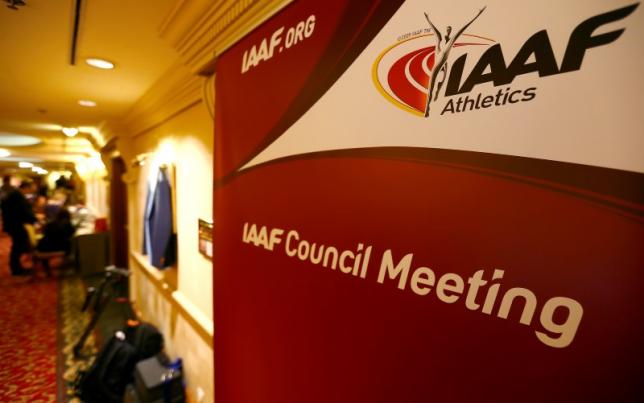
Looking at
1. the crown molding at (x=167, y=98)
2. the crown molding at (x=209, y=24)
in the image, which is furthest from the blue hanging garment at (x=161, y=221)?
the crown molding at (x=209, y=24)

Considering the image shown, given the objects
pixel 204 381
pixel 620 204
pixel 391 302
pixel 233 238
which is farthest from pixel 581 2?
pixel 204 381

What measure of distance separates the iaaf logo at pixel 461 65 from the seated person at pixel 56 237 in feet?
23.2

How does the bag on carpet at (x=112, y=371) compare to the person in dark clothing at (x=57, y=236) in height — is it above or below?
below

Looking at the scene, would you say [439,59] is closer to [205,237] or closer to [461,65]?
[461,65]

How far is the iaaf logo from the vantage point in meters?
0.41

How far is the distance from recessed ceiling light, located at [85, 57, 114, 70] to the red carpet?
2939 millimetres

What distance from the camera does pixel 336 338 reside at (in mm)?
739

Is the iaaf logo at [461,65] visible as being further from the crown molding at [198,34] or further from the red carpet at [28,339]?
the red carpet at [28,339]

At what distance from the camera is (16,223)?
5.09 meters

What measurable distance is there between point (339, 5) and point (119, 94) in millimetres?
3184

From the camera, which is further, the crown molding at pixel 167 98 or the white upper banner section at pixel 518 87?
the crown molding at pixel 167 98

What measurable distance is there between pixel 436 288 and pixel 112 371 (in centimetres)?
309

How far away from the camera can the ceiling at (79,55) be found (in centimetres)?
144

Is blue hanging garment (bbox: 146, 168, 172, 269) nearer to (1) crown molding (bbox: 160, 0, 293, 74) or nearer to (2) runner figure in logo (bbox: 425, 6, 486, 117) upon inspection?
(1) crown molding (bbox: 160, 0, 293, 74)
